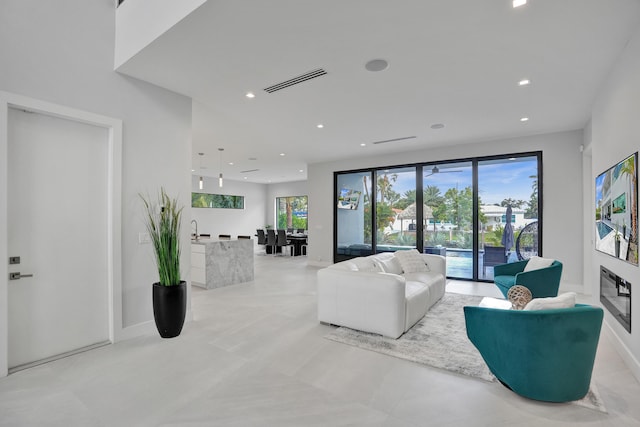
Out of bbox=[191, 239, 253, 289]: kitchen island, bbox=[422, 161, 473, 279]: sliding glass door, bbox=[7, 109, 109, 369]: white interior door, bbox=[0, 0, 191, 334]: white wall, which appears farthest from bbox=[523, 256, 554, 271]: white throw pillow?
bbox=[7, 109, 109, 369]: white interior door

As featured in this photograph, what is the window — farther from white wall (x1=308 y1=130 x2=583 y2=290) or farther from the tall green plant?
the tall green plant

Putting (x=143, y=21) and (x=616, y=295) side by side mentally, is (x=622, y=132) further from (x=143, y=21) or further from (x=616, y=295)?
(x=143, y=21)

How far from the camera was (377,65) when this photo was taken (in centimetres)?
311

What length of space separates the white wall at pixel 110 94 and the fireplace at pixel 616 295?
4.58 m

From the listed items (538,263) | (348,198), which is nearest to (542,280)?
(538,263)

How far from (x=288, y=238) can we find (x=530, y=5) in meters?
9.78

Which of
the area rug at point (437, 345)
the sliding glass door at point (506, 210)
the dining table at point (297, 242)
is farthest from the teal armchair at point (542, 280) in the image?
the dining table at point (297, 242)

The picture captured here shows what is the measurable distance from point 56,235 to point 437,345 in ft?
12.7

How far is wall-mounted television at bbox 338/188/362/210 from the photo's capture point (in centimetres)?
796

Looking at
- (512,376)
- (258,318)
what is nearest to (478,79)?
(512,376)

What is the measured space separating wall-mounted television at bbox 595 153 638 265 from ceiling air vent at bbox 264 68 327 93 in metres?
2.90

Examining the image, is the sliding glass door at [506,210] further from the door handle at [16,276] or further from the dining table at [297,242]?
the door handle at [16,276]

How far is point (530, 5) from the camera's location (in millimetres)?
2219

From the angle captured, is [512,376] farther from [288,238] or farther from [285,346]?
[288,238]
